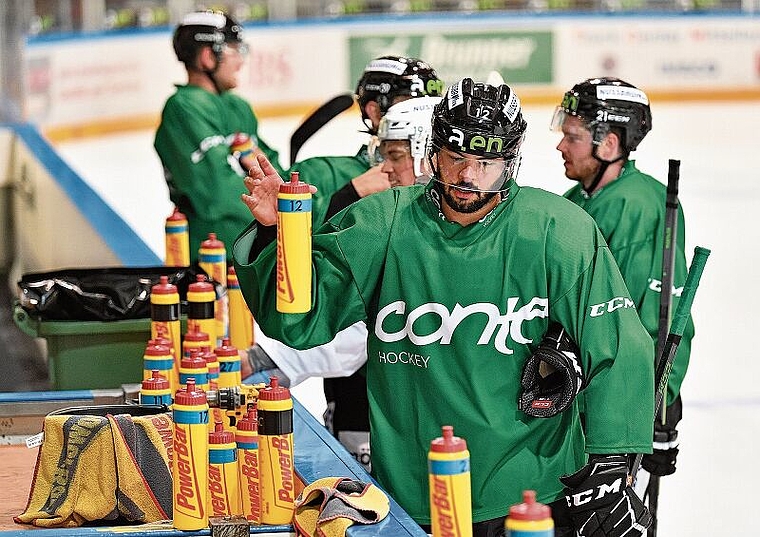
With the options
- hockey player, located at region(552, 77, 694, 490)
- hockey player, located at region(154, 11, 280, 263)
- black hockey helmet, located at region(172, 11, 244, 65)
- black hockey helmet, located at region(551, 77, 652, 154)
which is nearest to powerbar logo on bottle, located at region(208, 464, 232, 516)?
hockey player, located at region(552, 77, 694, 490)

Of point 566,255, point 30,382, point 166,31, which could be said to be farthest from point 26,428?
point 166,31

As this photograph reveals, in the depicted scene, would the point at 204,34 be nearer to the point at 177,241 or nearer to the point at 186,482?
the point at 177,241

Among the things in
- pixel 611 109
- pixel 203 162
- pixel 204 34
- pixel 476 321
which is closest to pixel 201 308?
pixel 476 321

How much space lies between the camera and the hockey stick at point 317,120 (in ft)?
17.2

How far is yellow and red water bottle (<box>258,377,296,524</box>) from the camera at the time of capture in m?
2.84

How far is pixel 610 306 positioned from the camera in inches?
114

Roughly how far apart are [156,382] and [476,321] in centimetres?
82

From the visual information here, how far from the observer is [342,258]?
2.96m

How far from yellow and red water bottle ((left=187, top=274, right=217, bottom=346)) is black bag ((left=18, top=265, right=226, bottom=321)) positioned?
50cm

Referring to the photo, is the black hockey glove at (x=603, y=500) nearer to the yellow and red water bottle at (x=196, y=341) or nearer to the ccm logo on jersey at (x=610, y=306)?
the ccm logo on jersey at (x=610, y=306)

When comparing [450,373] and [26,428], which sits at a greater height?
[450,373]

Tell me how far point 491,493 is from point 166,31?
11806mm

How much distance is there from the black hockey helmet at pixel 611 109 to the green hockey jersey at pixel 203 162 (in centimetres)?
193

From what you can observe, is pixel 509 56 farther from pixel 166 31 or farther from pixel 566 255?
pixel 566 255
